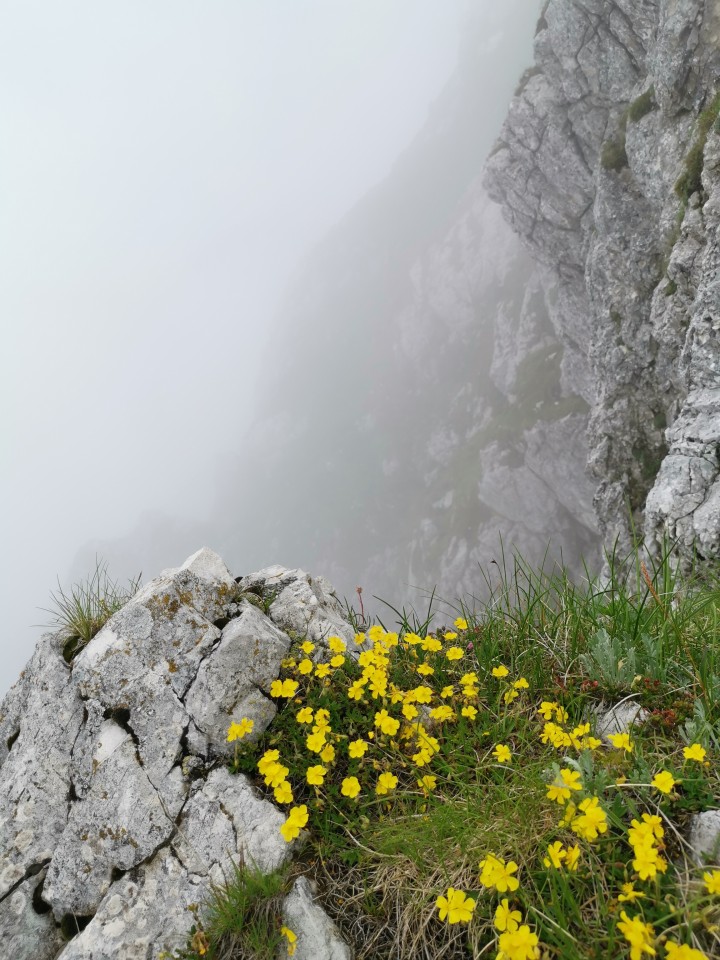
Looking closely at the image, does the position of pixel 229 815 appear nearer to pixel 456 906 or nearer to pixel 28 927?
pixel 28 927

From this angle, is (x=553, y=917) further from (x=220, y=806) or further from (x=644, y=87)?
(x=644, y=87)

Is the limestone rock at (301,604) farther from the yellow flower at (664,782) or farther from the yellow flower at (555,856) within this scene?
the yellow flower at (664,782)

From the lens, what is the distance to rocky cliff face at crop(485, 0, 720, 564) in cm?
1695

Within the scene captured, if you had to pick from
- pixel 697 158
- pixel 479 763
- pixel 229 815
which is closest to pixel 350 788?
pixel 479 763

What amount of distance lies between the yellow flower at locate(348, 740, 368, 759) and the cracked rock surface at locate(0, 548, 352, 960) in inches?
29.8

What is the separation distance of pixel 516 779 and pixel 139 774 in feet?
10.6

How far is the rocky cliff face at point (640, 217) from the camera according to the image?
16952mm

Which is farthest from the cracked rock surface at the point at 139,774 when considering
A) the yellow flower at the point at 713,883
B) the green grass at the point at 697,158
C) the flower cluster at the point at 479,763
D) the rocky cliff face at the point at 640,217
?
the green grass at the point at 697,158

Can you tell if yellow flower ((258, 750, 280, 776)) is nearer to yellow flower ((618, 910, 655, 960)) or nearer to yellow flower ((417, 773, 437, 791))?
yellow flower ((417, 773, 437, 791))

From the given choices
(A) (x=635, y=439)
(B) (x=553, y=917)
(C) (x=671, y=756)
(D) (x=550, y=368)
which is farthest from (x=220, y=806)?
(D) (x=550, y=368)

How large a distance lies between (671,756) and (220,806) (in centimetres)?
334

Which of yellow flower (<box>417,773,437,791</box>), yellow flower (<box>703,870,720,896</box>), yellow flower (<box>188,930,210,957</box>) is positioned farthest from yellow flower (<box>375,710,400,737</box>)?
yellow flower (<box>703,870,720,896</box>)

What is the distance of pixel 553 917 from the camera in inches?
96.7

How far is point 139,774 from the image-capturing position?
4219mm
